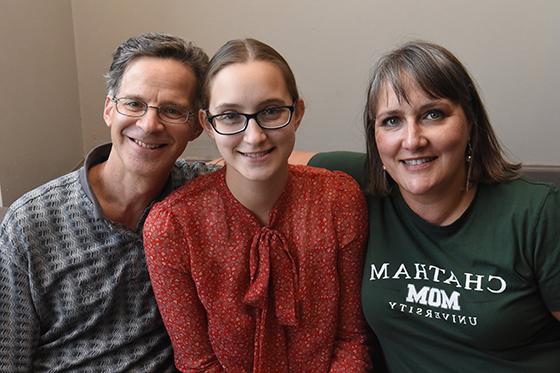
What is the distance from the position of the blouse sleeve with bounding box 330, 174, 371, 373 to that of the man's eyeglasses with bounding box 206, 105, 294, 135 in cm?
26

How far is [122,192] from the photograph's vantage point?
1392 millimetres

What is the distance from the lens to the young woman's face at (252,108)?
1.15 metres

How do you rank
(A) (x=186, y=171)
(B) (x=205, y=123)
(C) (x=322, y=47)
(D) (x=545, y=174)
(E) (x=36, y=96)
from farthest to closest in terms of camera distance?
1. (C) (x=322, y=47)
2. (E) (x=36, y=96)
3. (D) (x=545, y=174)
4. (A) (x=186, y=171)
5. (B) (x=205, y=123)

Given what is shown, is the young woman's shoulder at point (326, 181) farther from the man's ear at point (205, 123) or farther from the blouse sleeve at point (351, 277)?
the man's ear at point (205, 123)

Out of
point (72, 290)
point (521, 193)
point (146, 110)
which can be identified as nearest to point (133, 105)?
point (146, 110)

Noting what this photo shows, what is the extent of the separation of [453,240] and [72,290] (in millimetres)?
912

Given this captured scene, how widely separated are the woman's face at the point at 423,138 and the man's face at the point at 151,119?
482 millimetres

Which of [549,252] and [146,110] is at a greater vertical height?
[146,110]

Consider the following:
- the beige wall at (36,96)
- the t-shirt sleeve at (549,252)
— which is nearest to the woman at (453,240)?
the t-shirt sleeve at (549,252)

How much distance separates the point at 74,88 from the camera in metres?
2.43

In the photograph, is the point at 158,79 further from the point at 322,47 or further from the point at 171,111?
the point at 322,47

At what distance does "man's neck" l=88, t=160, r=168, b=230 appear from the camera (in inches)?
54.1

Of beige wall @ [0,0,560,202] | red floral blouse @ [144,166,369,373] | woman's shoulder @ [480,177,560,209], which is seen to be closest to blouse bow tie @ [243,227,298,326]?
red floral blouse @ [144,166,369,373]

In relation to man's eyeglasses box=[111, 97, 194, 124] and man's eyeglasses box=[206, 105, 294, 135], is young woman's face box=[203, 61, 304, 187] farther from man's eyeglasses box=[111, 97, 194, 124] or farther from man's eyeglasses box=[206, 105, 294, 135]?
man's eyeglasses box=[111, 97, 194, 124]
